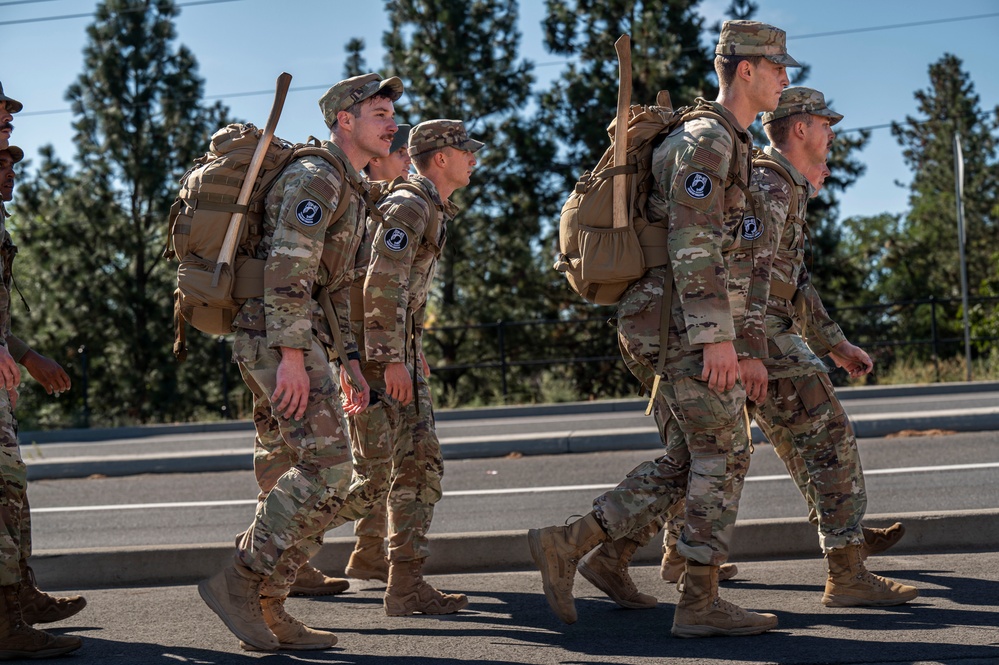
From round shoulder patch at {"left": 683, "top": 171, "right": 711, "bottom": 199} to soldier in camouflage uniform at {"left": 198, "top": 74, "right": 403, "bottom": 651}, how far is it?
1.28 meters

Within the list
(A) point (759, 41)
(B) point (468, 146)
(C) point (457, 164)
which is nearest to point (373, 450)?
(C) point (457, 164)

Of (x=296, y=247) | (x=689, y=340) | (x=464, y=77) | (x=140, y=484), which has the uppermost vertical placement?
(x=464, y=77)

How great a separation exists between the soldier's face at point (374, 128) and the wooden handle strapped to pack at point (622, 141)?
0.93 m

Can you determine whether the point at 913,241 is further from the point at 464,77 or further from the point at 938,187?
the point at 464,77

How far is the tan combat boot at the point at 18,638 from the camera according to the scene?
4527 mm

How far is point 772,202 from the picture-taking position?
4.86 m

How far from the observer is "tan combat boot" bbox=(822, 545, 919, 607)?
4895 mm

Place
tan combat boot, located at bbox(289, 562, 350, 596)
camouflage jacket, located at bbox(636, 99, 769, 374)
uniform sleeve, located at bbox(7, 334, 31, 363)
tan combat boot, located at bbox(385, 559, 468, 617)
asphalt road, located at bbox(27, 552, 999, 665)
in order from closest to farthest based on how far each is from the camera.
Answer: asphalt road, located at bbox(27, 552, 999, 665)
camouflage jacket, located at bbox(636, 99, 769, 374)
tan combat boot, located at bbox(385, 559, 468, 617)
uniform sleeve, located at bbox(7, 334, 31, 363)
tan combat boot, located at bbox(289, 562, 350, 596)

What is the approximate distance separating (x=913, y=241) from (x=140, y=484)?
1281 inches

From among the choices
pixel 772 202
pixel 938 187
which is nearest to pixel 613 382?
pixel 772 202

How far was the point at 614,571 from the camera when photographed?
504 cm

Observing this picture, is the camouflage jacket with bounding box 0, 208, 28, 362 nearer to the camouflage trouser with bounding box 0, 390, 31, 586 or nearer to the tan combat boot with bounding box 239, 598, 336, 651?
the camouflage trouser with bounding box 0, 390, 31, 586

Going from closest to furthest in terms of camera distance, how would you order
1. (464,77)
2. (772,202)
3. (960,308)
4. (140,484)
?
(772,202) → (140,484) → (960,308) → (464,77)

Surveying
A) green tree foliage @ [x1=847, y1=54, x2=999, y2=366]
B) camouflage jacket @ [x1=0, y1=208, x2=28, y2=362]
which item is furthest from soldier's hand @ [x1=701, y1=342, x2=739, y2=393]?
green tree foliage @ [x1=847, y1=54, x2=999, y2=366]
